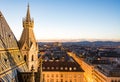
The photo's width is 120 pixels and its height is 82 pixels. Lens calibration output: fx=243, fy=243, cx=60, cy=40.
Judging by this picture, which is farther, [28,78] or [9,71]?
[28,78]

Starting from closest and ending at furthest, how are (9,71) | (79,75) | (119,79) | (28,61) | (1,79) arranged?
(1,79), (9,71), (28,61), (119,79), (79,75)

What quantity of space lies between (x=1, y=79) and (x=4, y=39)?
10.4 m

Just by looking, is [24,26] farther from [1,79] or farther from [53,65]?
[53,65]

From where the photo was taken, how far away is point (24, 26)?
55.0 metres

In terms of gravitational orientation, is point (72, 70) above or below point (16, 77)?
below

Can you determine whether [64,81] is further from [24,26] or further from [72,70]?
[24,26]

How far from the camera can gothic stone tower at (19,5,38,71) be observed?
53500 mm

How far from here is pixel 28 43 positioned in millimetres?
53906

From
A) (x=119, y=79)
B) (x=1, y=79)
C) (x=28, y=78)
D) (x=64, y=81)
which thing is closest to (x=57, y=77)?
(x=64, y=81)

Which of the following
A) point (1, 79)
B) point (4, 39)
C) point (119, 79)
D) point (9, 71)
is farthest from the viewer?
point (119, 79)

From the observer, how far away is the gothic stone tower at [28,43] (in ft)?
176

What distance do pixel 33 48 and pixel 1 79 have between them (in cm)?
2197

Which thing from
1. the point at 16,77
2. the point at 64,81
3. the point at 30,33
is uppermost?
the point at 30,33

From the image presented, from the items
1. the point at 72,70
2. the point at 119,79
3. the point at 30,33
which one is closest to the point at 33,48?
the point at 30,33
